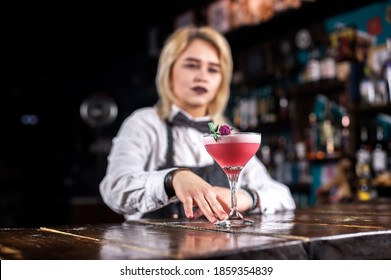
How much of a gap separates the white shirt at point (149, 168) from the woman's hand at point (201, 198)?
0.20m

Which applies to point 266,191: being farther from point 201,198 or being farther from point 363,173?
point 363,173

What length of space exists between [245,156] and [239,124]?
13.1 feet

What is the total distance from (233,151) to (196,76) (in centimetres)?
83

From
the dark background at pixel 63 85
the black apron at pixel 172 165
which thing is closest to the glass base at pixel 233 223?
the black apron at pixel 172 165

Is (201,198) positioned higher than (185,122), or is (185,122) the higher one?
(185,122)

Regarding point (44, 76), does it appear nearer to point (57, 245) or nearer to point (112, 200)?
point (112, 200)

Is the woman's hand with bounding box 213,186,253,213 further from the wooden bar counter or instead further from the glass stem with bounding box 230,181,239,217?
the wooden bar counter

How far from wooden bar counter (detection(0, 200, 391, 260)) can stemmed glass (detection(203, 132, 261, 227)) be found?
140 millimetres

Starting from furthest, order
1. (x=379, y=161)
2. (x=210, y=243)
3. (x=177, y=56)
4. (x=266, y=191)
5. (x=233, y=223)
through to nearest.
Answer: (x=379, y=161) → (x=177, y=56) → (x=266, y=191) → (x=233, y=223) → (x=210, y=243)

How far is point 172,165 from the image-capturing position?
2.16m

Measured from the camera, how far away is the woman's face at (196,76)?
7.04 feet

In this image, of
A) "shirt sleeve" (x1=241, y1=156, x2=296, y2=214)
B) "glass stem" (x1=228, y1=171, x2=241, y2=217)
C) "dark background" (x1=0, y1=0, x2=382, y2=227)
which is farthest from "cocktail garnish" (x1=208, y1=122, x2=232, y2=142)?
"dark background" (x1=0, y1=0, x2=382, y2=227)

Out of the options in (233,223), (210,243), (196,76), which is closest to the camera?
(210,243)

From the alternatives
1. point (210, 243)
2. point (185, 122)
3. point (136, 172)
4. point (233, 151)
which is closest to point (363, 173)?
point (185, 122)
